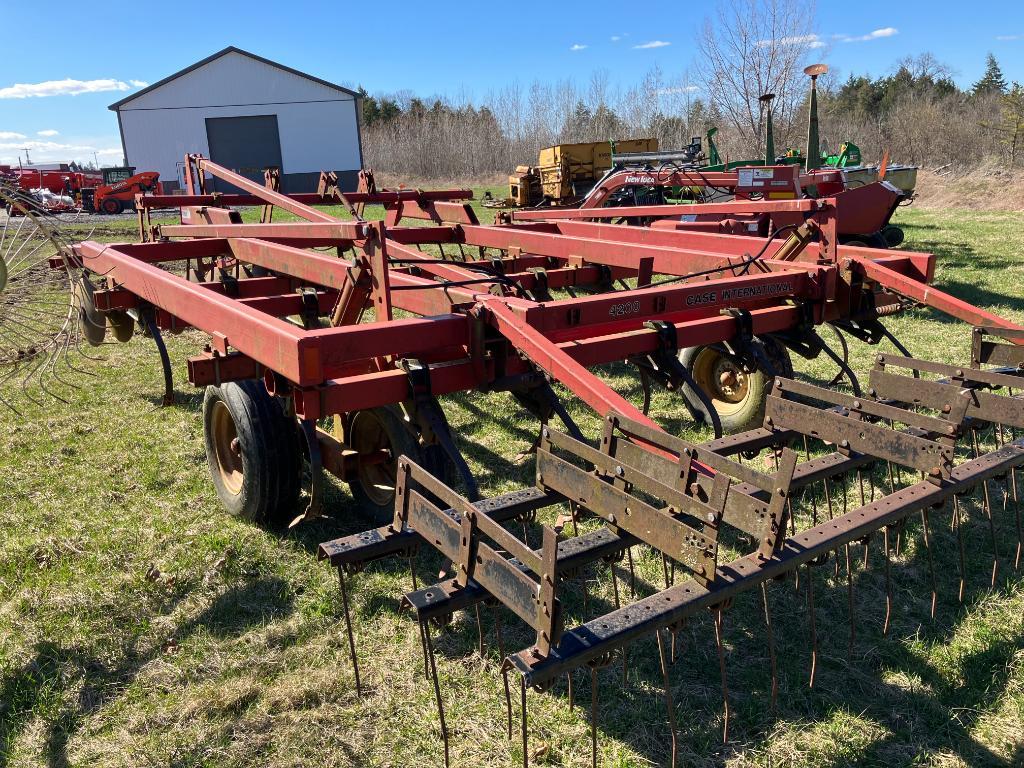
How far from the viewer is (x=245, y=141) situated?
99.9ft

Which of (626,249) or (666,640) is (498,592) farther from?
(626,249)

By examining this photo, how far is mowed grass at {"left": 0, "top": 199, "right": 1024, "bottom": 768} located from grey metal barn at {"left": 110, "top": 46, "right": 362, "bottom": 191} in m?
28.4

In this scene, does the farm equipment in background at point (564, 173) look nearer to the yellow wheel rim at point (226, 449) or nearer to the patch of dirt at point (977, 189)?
the patch of dirt at point (977, 189)

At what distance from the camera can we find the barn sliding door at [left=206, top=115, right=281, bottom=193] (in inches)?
1188

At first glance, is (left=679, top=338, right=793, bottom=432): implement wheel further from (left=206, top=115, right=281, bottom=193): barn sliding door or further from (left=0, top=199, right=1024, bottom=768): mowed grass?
(left=206, top=115, right=281, bottom=193): barn sliding door

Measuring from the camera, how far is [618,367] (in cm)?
642

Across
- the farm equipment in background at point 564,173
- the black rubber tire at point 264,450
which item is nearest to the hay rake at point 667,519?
the black rubber tire at point 264,450

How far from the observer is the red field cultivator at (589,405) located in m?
2.05

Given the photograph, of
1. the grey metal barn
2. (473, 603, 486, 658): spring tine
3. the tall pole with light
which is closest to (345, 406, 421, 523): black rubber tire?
(473, 603, 486, 658): spring tine

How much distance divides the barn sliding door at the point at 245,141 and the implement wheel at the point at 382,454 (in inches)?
1157

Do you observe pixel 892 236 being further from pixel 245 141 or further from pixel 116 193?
pixel 245 141

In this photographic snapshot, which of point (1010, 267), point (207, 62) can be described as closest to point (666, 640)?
point (1010, 267)

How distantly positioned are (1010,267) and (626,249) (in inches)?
339

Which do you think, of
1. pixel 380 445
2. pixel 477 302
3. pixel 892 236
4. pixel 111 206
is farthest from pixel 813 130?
pixel 111 206
